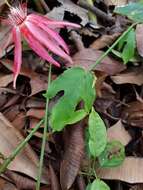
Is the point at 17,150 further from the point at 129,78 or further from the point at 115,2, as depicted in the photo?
the point at 115,2

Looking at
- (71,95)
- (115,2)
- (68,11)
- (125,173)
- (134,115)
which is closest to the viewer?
(71,95)

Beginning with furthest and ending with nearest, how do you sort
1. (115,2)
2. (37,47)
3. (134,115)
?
(115,2) < (134,115) < (37,47)

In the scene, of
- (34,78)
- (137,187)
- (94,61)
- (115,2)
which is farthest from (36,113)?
(115,2)

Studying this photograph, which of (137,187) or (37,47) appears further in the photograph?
(137,187)

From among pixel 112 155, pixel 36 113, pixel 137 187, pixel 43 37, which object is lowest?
pixel 137 187

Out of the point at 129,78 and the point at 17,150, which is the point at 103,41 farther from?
the point at 17,150

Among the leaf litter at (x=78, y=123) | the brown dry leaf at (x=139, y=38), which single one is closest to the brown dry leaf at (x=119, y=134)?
the leaf litter at (x=78, y=123)

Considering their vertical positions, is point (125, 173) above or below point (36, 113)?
below
